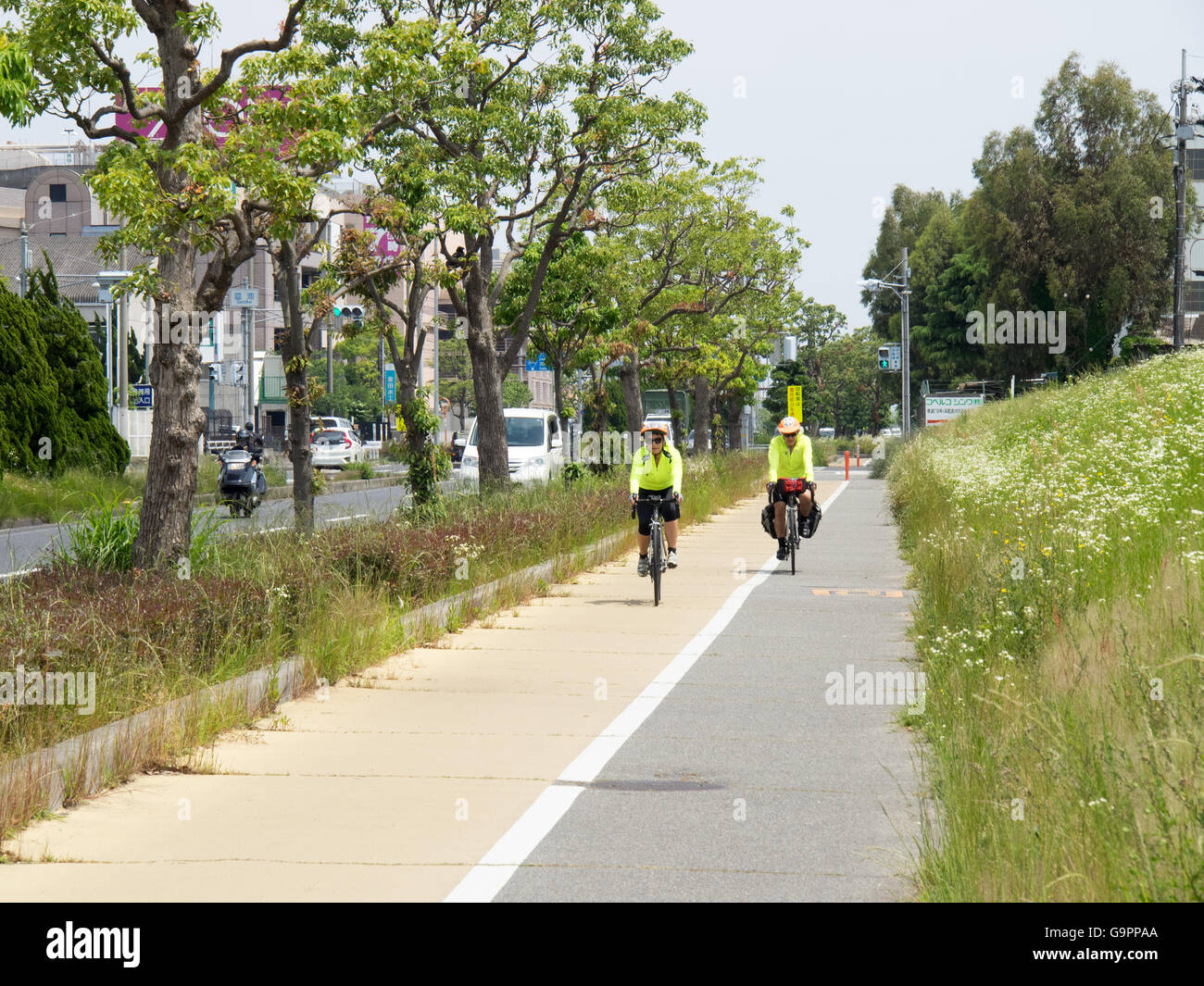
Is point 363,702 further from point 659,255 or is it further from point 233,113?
point 659,255

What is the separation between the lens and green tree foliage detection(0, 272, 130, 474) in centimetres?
2825

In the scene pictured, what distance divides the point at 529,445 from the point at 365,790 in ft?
95.7

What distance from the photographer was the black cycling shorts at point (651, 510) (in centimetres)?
1485

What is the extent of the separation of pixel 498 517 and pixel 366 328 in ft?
26.2

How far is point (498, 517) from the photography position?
55.2ft

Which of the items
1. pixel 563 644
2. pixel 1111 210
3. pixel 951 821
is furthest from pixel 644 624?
pixel 1111 210

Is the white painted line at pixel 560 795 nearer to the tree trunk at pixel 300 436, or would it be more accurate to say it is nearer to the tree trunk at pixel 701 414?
the tree trunk at pixel 300 436

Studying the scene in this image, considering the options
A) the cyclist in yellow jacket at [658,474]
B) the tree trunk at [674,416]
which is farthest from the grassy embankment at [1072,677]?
the tree trunk at [674,416]

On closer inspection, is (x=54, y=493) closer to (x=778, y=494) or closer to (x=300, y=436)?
(x=300, y=436)

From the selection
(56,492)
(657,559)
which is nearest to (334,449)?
(56,492)

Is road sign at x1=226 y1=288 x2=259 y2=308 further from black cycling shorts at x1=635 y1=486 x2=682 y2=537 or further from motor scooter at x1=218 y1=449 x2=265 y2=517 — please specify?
black cycling shorts at x1=635 y1=486 x2=682 y2=537

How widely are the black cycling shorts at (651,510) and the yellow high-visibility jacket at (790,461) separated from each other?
272 centimetres

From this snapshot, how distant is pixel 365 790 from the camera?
6.81 metres

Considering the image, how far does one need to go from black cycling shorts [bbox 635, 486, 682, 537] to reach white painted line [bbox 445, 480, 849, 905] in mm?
3024
